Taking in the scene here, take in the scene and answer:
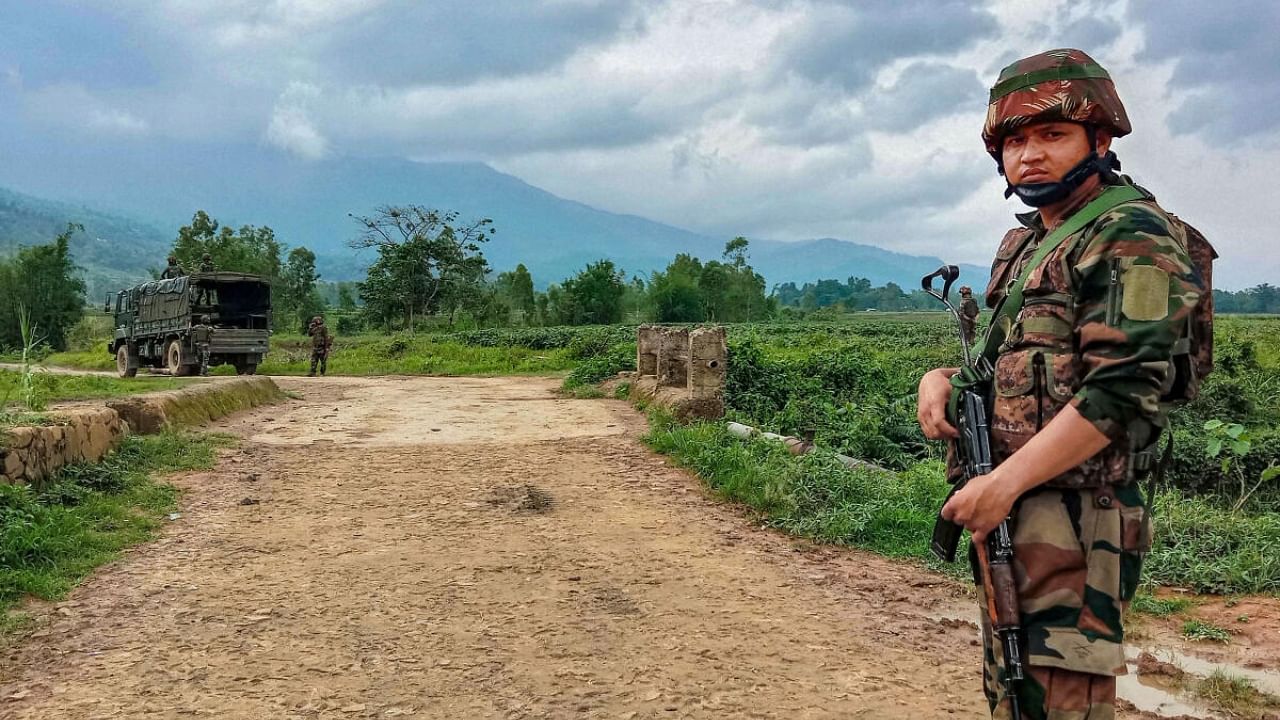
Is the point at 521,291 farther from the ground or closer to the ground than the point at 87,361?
farther from the ground

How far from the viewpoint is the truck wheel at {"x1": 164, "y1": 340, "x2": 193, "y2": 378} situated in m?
16.5

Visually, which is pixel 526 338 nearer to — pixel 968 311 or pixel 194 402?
pixel 194 402

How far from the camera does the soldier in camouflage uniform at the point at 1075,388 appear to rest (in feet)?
4.93

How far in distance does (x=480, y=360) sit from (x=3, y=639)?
18.6 meters

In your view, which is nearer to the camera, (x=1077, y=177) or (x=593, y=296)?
(x=1077, y=177)

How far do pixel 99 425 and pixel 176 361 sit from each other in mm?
11318

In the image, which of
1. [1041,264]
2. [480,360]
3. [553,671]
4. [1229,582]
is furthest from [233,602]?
[480,360]

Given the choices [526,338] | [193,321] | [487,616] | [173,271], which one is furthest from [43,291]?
[487,616]

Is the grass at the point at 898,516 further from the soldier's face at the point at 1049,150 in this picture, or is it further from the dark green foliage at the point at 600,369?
the dark green foliage at the point at 600,369

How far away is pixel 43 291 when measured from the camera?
3647cm

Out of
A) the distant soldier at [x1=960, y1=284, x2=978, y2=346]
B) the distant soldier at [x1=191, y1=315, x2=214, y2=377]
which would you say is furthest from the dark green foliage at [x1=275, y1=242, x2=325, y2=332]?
the distant soldier at [x1=960, y1=284, x2=978, y2=346]

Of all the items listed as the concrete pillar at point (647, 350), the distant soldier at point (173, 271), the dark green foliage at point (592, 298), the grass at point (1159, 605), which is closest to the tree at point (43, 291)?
the distant soldier at point (173, 271)

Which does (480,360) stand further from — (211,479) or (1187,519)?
(1187,519)

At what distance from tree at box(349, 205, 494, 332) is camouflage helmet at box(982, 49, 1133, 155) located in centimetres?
Answer: 3256
